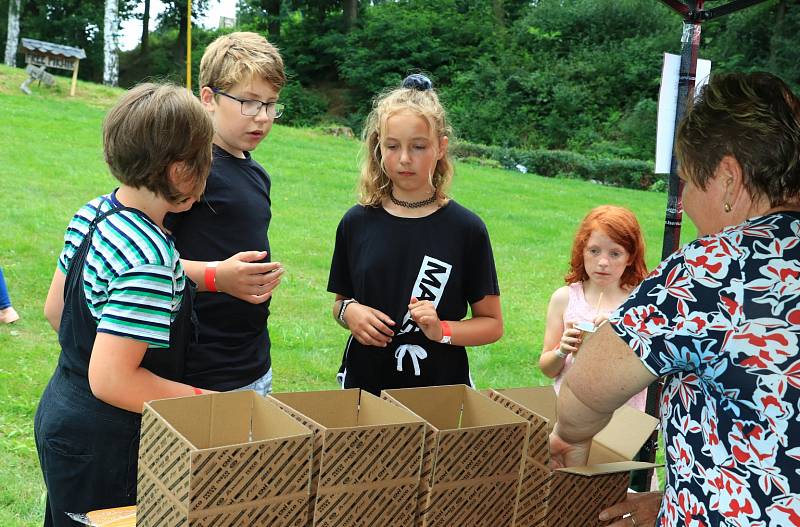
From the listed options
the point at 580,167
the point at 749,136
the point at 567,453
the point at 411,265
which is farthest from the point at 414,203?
the point at 580,167

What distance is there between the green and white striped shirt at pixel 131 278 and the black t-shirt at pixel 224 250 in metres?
0.59

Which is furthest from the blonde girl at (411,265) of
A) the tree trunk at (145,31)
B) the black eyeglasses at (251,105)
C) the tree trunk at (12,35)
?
the tree trunk at (145,31)

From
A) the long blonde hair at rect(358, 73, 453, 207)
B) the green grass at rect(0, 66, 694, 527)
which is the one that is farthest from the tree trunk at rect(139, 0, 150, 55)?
the long blonde hair at rect(358, 73, 453, 207)

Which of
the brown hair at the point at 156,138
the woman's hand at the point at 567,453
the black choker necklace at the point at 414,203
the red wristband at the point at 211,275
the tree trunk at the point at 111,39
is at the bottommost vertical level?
the woman's hand at the point at 567,453

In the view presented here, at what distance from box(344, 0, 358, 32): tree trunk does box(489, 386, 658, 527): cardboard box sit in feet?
94.9

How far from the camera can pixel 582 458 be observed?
1954 millimetres

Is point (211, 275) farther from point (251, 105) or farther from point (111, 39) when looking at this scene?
point (111, 39)

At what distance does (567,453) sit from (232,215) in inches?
45.9

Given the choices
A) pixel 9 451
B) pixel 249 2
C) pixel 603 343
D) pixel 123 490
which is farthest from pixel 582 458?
pixel 249 2

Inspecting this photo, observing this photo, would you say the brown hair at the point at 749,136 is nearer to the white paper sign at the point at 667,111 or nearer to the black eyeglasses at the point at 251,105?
the white paper sign at the point at 667,111

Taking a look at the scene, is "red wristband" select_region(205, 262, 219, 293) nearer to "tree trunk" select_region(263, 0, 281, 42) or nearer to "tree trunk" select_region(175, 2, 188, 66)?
"tree trunk" select_region(263, 0, 281, 42)

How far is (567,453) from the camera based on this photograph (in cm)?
194

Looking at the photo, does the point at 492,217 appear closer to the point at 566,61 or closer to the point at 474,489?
the point at 474,489

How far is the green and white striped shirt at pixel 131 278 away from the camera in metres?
1.71
